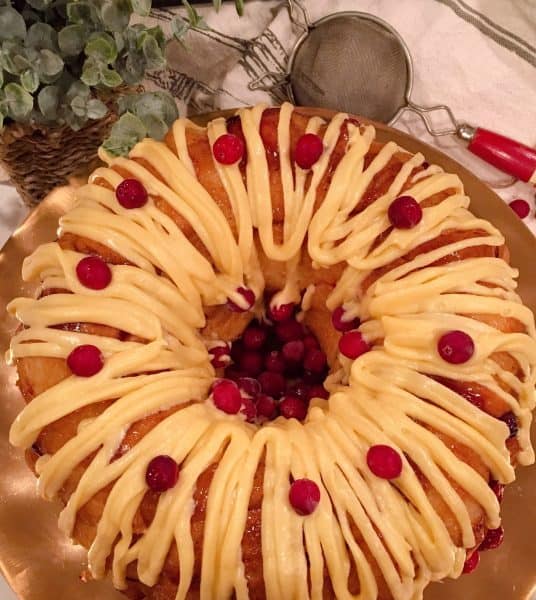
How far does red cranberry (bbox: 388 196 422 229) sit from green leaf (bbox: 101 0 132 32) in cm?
70

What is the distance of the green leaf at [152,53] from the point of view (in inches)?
65.2

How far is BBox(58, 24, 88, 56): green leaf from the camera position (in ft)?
5.17

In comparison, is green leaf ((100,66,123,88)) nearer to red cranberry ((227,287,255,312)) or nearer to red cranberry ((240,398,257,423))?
red cranberry ((227,287,255,312))

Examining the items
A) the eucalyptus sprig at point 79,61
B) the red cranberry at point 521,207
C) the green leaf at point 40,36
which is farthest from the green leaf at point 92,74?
the red cranberry at point 521,207

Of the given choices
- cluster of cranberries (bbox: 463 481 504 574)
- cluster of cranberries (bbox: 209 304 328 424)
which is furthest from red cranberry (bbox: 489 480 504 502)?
cluster of cranberries (bbox: 209 304 328 424)

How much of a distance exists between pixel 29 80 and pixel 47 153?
0.43 meters

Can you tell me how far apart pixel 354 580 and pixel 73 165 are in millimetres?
1328

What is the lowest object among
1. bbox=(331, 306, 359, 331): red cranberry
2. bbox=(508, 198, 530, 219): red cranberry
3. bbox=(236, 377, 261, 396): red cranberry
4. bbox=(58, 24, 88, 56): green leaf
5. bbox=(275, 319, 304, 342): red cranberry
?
bbox=(236, 377, 261, 396): red cranberry

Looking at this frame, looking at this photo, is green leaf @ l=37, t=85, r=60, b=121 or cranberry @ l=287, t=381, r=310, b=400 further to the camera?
cranberry @ l=287, t=381, r=310, b=400

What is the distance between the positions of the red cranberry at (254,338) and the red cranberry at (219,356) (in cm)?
11

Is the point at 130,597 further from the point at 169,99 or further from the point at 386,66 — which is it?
the point at 386,66

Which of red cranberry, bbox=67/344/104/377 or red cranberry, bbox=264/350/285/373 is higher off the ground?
red cranberry, bbox=264/350/285/373

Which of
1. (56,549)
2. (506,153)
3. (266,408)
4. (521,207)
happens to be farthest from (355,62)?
(56,549)

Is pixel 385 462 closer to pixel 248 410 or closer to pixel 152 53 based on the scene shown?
pixel 248 410
